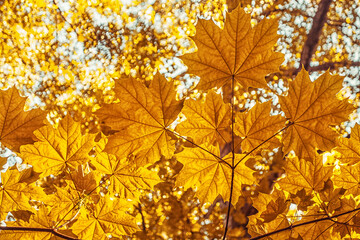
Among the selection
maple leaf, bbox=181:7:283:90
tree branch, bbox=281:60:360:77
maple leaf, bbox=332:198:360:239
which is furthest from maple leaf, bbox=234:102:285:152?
tree branch, bbox=281:60:360:77

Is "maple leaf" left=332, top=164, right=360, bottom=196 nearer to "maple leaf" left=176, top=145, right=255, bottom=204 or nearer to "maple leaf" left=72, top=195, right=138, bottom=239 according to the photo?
"maple leaf" left=176, top=145, right=255, bottom=204

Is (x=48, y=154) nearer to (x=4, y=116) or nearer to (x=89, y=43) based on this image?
(x=4, y=116)

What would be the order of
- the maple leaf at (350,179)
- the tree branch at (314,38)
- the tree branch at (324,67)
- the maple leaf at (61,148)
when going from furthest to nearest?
the tree branch at (324,67)
the tree branch at (314,38)
the maple leaf at (350,179)
the maple leaf at (61,148)

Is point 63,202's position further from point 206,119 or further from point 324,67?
point 324,67

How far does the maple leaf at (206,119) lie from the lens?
1.06 m

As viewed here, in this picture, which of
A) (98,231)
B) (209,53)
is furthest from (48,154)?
(209,53)

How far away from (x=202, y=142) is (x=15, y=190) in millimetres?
803

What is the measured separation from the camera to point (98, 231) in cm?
117

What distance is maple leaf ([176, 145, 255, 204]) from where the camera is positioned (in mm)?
1141

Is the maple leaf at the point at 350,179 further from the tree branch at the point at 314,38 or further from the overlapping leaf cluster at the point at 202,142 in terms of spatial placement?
the tree branch at the point at 314,38

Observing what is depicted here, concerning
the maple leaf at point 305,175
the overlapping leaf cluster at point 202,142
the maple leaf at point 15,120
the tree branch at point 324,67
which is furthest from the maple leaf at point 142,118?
the tree branch at point 324,67

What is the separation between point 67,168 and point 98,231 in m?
0.30

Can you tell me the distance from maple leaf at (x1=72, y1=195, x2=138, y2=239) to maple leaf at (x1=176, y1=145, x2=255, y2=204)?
0.28 metres

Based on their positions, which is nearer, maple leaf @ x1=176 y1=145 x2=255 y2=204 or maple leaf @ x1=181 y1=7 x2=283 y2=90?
maple leaf @ x1=181 y1=7 x2=283 y2=90
